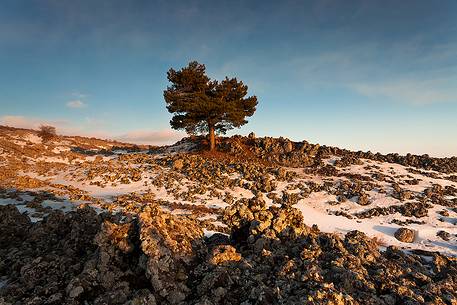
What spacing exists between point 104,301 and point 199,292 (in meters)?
2.19

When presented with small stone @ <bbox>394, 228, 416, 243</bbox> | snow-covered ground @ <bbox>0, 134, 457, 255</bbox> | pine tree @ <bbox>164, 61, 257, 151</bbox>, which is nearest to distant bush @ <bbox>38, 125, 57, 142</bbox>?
snow-covered ground @ <bbox>0, 134, 457, 255</bbox>

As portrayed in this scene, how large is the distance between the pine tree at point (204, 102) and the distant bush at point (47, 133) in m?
30.2

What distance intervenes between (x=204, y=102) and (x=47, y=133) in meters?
37.4

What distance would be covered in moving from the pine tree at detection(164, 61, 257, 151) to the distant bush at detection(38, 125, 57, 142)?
1190 inches

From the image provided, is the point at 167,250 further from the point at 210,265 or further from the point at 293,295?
the point at 293,295

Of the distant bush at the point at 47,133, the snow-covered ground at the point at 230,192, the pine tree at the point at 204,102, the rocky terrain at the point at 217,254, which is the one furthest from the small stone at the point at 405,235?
the distant bush at the point at 47,133

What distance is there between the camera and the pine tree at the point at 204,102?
40.5m

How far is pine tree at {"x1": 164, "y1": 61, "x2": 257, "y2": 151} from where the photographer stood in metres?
40.5

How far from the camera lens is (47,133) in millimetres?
60188

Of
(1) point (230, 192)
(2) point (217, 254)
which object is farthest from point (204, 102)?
(2) point (217, 254)

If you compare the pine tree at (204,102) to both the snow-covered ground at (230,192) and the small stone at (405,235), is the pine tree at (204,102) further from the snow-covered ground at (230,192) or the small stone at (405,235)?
the small stone at (405,235)

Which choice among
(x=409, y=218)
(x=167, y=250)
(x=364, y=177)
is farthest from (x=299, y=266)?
(x=364, y=177)

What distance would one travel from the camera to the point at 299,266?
8219mm

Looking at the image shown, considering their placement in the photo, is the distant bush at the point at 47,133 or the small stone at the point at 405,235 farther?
the distant bush at the point at 47,133
